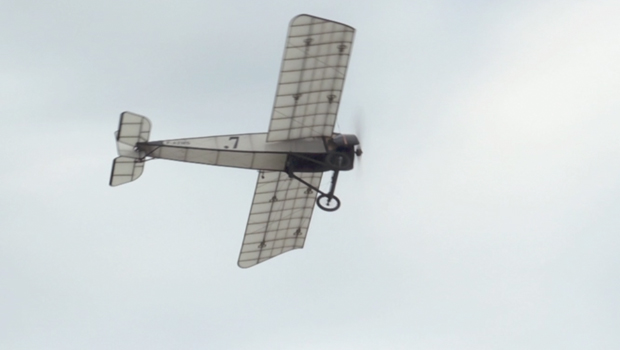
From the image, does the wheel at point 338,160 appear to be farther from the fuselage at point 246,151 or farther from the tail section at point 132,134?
the tail section at point 132,134

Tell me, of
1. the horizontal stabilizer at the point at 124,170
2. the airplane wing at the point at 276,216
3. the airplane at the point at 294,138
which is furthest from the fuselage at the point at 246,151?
the airplane wing at the point at 276,216

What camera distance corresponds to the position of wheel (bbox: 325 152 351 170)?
101ft

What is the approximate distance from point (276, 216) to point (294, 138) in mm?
3779

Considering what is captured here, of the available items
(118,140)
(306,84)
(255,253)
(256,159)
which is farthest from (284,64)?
(255,253)

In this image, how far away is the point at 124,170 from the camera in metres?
31.1

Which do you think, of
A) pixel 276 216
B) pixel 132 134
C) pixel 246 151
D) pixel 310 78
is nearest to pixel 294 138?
pixel 246 151

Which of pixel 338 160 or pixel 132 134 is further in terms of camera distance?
pixel 338 160

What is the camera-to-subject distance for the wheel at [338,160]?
3067 centimetres

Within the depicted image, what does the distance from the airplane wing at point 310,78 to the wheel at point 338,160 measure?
622 millimetres

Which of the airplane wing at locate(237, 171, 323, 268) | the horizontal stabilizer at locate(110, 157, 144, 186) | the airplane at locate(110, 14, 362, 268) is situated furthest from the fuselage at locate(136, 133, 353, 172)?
the airplane wing at locate(237, 171, 323, 268)

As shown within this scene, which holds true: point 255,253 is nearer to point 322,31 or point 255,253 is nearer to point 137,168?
point 137,168

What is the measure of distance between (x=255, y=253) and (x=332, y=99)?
640cm

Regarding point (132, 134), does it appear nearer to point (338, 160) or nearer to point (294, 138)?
point (294, 138)

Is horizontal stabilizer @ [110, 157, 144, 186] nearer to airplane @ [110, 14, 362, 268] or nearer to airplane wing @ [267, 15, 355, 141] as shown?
airplane @ [110, 14, 362, 268]
